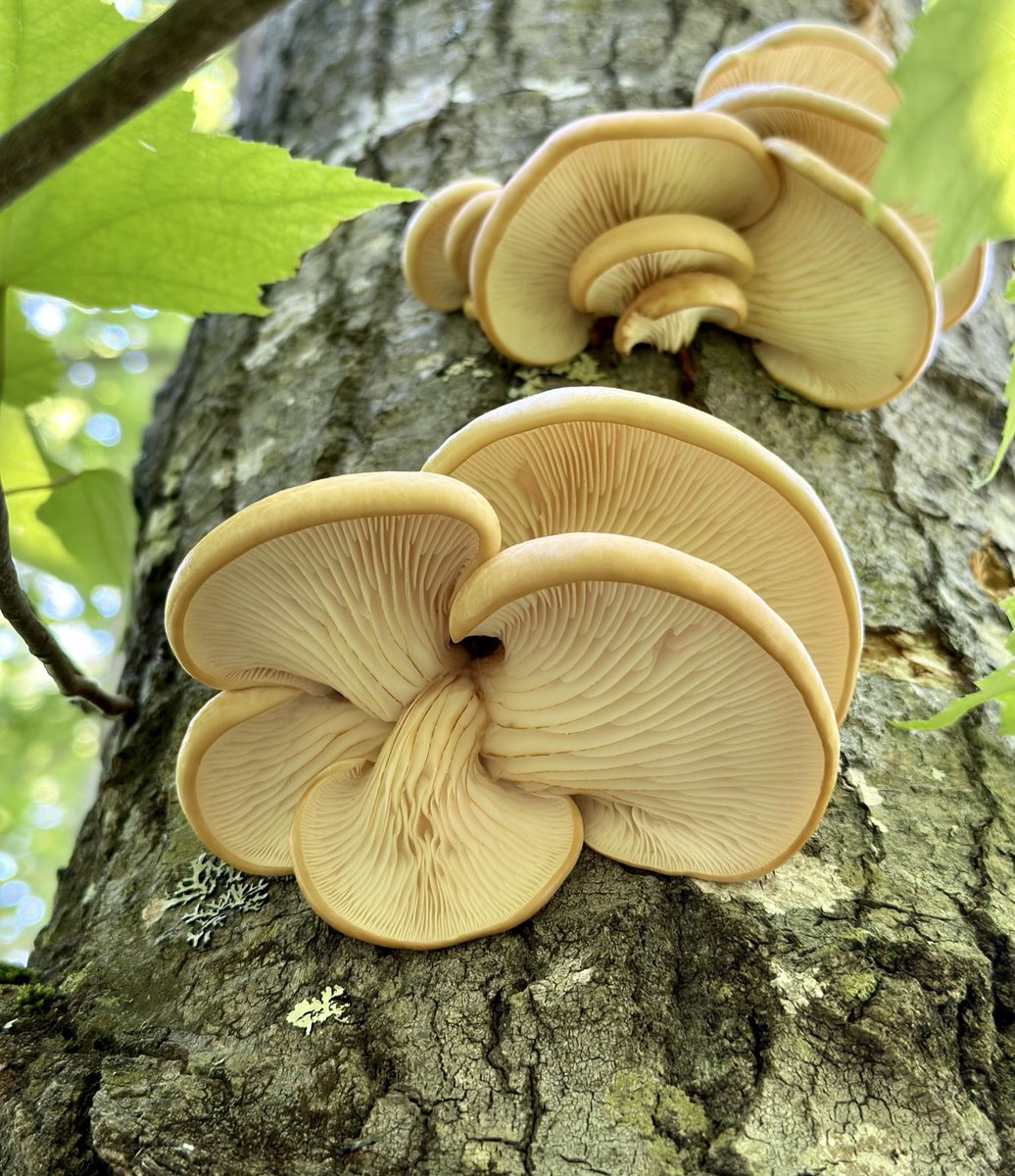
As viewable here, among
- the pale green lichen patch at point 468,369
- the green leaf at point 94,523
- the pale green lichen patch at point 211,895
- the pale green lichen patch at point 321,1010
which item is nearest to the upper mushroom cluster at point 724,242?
the pale green lichen patch at point 468,369

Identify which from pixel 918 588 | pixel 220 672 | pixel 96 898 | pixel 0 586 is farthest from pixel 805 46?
pixel 96 898

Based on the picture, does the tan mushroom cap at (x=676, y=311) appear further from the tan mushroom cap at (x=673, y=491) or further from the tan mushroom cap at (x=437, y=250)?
the tan mushroom cap at (x=673, y=491)

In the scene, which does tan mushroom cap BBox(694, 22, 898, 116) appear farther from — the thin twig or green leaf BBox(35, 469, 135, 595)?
the thin twig

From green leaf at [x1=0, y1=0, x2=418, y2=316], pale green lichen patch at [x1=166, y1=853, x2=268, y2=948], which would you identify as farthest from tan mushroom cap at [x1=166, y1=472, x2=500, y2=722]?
green leaf at [x1=0, y1=0, x2=418, y2=316]

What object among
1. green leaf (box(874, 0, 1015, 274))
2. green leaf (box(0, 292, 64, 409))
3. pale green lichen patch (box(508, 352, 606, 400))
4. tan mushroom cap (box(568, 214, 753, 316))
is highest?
green leaf (box(874, 0, 1015, 274))

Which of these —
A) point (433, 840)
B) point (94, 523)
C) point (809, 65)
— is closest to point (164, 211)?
point (94, 523)

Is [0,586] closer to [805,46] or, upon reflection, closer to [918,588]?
[918,588]
